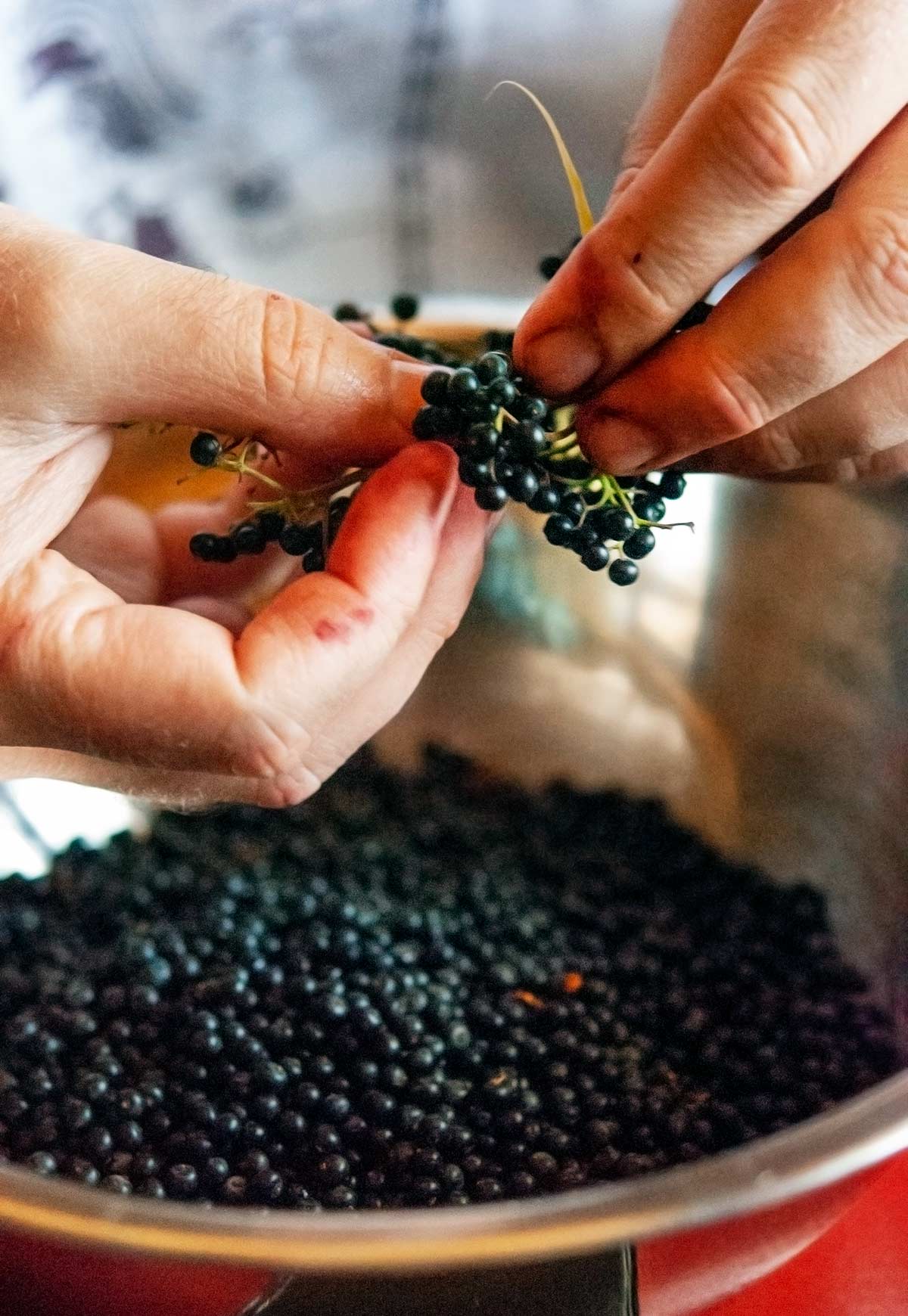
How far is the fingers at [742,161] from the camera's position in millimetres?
758

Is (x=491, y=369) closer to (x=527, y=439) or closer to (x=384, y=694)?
(x=527, y=439)

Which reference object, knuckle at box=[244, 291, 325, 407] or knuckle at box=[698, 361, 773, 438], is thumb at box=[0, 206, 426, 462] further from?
knuckle at box=[698, 361, 773, 438]

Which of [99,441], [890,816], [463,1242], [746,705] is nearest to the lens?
[463,1242]

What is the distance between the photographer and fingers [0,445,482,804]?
0.88 metres

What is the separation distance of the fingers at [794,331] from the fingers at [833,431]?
0.06 meters

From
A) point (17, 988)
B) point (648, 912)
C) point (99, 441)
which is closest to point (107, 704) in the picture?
point (99, 441)

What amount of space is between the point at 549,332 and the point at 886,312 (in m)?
0.25

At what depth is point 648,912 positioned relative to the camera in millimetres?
1653

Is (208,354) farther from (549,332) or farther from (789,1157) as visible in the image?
(789,1157)

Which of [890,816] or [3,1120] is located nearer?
[3,1120]

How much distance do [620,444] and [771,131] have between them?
24cm

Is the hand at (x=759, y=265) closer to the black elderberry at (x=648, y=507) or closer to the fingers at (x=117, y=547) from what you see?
the black elderberry at (x=648, y=507)

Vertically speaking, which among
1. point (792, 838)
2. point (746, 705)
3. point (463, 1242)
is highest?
point (463, 1242)

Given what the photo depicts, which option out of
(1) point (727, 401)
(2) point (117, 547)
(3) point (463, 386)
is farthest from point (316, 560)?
(2) point (117, 547)
